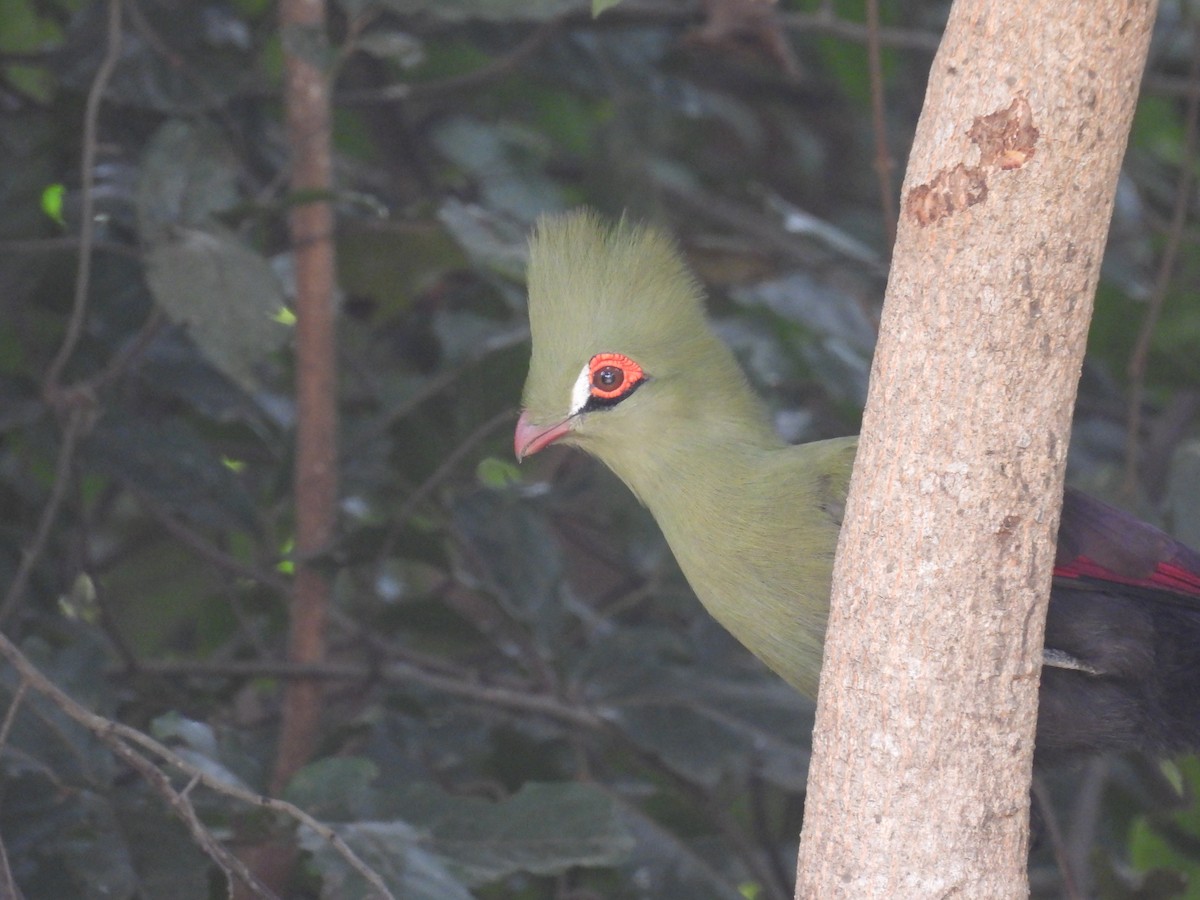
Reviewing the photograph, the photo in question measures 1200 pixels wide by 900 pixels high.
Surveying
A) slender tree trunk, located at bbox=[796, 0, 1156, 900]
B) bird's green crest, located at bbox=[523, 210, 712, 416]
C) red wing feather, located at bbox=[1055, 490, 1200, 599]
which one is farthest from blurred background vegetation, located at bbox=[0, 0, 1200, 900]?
slender tree trunk, located at bbox=[796, 0, 1156, 900]

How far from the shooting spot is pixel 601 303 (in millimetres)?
2201

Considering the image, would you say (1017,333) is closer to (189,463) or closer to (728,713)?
(728,713)

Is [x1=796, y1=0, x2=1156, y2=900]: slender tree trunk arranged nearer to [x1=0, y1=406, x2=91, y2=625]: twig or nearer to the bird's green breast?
the bird's green breast

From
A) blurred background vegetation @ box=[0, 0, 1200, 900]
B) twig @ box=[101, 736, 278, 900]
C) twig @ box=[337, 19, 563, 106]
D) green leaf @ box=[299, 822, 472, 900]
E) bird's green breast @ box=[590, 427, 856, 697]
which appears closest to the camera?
twig @ box=[101, 736, 278, 900]

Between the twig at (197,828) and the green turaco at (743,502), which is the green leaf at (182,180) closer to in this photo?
the green turaco at (743,502)

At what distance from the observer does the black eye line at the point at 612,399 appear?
223 cm

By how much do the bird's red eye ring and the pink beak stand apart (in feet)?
0.25

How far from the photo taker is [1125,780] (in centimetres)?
345

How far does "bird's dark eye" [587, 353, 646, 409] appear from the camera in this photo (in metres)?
2.21

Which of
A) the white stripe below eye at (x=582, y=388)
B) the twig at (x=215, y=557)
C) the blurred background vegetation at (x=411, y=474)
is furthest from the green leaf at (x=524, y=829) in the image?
the twig at (x=215, y=557)

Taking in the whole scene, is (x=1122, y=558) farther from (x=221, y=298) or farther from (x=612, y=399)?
(x=221, y=298)

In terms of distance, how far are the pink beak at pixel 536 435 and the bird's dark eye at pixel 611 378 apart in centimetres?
6

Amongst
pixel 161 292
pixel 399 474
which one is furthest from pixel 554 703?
pixel 161 292

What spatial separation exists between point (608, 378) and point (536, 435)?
5.9 inches
